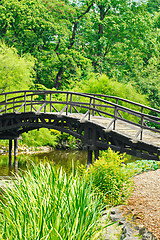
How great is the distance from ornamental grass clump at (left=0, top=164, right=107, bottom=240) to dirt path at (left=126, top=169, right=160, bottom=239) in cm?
150

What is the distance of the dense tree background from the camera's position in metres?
30.2

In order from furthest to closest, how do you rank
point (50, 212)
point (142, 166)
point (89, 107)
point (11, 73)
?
1. point (11, 73)
2. point (89, 107)
3. point (142, 166)
4. point (50, 212)

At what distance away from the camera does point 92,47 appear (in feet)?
106

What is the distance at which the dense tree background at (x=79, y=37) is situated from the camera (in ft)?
99.1

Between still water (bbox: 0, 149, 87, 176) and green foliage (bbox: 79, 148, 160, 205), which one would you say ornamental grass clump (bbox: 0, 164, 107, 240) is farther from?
still water (bbox: 0, 149, 87, 176)

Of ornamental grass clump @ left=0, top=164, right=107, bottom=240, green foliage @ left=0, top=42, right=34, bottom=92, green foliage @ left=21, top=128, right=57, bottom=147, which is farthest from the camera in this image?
green foliage @ left=21, top=128, right=57, bottom=147

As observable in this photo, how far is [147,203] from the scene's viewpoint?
22.1 feet

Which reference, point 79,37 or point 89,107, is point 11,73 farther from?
point 89,107

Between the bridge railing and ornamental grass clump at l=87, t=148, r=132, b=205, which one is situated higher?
the bridge railing

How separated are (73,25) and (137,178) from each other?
87.4 ft

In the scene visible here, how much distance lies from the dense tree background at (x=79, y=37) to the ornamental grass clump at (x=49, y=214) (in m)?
24.5

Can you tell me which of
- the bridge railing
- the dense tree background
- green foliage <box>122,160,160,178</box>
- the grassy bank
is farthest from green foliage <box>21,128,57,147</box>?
the grassy bank

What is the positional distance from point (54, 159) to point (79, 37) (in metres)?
15.6

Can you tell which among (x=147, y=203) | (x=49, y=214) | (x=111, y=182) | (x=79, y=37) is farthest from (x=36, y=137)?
(x=49, y=214)
